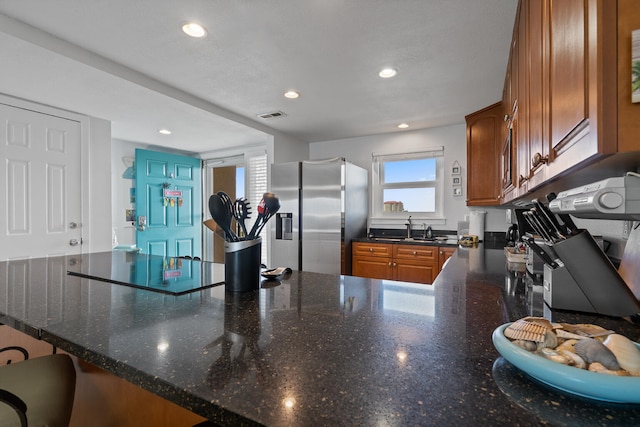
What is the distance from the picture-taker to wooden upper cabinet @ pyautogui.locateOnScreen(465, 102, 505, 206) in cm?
288

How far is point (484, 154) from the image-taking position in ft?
9.95

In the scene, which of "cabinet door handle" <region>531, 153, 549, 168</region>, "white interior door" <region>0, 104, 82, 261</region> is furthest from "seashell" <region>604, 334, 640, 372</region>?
"white interior door" <region>0, 104, 82, 261</region>

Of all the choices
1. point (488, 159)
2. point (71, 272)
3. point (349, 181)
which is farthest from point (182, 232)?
point (488, 159)

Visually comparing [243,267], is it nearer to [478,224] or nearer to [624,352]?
[624,352]

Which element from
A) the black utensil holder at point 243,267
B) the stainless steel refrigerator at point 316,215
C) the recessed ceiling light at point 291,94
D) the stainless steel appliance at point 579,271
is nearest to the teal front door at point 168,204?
the stainless steel refrigerator at point 316,215

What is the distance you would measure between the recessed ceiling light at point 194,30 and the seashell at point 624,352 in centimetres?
221

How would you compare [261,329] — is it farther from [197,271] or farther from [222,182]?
[222,182]

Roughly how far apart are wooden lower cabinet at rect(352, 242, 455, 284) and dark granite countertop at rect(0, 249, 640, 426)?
220 centimetres

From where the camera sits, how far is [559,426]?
1.37ft

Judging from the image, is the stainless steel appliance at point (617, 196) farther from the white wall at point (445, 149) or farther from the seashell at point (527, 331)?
the white wall at point (445, 149)

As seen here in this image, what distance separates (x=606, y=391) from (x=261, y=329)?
65 centimetres

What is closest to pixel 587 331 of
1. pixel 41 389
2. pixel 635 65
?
pixel 635 65

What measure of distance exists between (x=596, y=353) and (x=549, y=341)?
65 mm

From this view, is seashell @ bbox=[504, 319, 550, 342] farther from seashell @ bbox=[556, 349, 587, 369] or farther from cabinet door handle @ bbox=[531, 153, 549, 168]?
cabinet door handle @ bbox=[531, 153, 549, 168]
